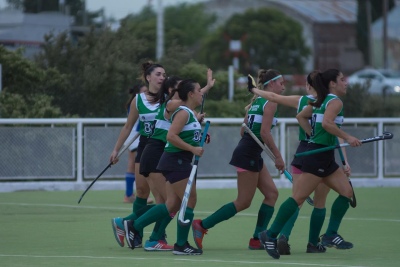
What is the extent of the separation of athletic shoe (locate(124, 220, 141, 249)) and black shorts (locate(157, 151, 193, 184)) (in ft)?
3.32

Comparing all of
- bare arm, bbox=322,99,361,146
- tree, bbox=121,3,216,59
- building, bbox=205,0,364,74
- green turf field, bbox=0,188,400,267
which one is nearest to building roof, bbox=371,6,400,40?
building, bbox=205,0,364,74

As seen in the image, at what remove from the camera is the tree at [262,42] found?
70250 mm

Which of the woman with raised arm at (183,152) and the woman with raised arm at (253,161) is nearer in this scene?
the woman with raised arm at (183,152)

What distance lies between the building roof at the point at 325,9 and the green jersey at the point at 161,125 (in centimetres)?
7322

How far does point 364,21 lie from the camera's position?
7381cm

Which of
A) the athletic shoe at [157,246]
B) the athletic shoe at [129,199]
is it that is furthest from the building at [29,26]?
the athletic shoe at [157,246]

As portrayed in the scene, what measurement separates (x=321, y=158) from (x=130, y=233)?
2419 mm

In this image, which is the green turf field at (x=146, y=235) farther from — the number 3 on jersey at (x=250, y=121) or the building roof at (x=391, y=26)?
the building roof at (x=391, y=26)

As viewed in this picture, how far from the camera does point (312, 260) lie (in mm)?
11492

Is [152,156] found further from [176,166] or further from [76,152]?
[76,152]

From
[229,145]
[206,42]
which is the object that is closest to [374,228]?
[229,145]

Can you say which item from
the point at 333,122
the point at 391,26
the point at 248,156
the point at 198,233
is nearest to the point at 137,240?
the point at 198,233

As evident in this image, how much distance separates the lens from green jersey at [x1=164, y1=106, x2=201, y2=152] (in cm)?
1191

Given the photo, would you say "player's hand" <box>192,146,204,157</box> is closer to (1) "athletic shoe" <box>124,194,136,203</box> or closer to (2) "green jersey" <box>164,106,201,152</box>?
(2) "green jersey" <box>164,106,201,152</box>
